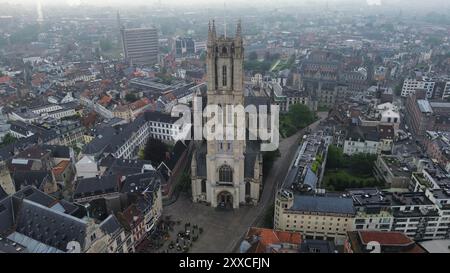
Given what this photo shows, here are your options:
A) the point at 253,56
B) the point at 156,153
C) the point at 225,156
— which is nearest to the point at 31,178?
the point at 156,153

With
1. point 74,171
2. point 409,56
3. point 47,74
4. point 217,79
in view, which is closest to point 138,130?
point 74,171

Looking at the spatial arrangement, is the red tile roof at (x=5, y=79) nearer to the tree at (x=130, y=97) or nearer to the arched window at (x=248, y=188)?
the tree at (x=130, y=97)

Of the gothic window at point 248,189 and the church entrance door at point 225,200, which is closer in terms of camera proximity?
the church entrance door at point 225,200

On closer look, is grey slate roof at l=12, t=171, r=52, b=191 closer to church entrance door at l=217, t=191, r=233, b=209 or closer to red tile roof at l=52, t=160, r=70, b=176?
red tile roof at l=52, t=160, r=70, b=176

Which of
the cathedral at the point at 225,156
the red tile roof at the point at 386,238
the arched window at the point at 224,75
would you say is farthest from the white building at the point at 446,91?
the arched window at the point at 224,75
